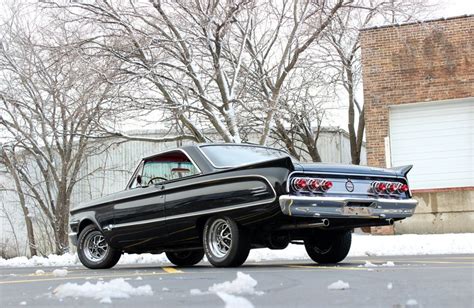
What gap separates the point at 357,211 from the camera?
8453mm

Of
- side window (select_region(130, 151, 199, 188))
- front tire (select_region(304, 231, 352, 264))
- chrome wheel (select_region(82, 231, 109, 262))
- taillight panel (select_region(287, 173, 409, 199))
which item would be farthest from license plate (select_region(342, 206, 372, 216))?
chrome wheel (select_region(82, 231, 109, 262))

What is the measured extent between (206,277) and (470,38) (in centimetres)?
1349

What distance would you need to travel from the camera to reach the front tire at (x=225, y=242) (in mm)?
8562

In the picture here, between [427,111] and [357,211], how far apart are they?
11.3m

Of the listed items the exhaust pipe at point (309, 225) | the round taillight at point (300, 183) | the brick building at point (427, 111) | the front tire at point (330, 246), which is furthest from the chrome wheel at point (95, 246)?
the brick building at point (427, 111)

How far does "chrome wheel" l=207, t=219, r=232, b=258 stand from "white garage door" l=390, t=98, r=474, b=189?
36.3ft

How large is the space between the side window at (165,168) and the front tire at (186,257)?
4.55ft

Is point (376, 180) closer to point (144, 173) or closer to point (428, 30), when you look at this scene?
point (144, 173)

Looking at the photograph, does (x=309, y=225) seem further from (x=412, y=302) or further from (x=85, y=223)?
(x=85, y=223)

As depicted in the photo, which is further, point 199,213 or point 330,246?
point 330,246

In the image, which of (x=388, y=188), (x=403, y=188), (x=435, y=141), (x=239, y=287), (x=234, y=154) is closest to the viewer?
(x=239, y=287)

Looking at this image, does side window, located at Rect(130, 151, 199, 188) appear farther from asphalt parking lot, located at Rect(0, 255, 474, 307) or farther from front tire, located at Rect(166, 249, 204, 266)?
asphalt parking lot, located at Rect(0, 255, 474, 307)

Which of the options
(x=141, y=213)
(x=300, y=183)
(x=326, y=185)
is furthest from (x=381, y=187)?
(x=141, y=213)

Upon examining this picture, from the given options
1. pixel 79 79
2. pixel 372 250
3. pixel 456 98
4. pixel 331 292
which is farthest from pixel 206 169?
pixel 456 98
